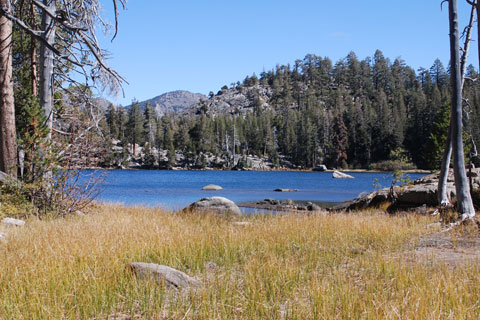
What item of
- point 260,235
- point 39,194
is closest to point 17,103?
point 39,194

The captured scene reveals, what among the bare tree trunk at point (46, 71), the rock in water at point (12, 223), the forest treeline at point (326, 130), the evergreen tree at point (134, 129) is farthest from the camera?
the evergreen tree at point (134, 129)

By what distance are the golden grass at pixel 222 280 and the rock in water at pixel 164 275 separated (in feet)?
0.42

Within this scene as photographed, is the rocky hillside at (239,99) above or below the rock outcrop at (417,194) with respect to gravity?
above

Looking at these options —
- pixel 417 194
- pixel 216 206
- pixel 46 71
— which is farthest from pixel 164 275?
pixel 417 194

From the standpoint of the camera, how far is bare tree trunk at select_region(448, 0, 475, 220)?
9211 mm

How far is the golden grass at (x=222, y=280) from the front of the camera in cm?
348

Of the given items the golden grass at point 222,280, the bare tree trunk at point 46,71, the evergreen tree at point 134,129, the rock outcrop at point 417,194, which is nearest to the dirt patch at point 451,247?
the golden grass at point 222,280

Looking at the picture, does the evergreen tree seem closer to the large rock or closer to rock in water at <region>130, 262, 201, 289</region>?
the large rock

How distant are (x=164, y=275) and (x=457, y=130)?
27.4 feet

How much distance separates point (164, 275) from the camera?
4.31 m

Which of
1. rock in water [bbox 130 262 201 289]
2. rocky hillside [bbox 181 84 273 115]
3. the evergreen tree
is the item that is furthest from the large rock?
rocky hillside [bbox 181 84 273 115]

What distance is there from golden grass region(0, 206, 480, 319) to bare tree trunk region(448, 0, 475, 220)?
138 inches

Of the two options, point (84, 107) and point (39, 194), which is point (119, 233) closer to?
point (39, 194)

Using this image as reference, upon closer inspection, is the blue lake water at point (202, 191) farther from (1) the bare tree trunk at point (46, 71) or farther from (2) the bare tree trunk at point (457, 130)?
(2) the bare tree trunk at point (457, 130)
